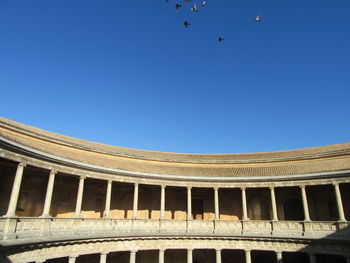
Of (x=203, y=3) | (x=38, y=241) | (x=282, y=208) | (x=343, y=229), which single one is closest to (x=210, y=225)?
(x=282, y=208)

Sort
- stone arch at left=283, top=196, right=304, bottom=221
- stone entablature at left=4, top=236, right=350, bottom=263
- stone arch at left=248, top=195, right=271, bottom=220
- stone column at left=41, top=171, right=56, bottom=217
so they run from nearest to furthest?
stone entablature at left=4, top=236, right=350, bottom=263 → stone column at left=41, top=171, right=56, bottom=217 → stone arch at left=283, top=196, right=304, bottom=221 → stone arch at left=248, top=195, right=271, bottom=220

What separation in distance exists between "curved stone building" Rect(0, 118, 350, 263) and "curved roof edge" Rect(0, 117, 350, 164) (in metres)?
0.13

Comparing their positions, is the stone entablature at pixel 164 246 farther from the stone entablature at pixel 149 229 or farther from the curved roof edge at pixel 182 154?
the curved roof edge at pixel 182 154

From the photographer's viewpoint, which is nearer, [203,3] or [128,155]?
[203,3]

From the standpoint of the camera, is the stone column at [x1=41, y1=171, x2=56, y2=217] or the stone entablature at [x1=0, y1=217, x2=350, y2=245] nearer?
the stone entablature at [x1=0, y1=217, x2=350, y2=245]

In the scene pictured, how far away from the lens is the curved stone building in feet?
54.5

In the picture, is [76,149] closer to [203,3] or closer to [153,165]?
[153,165]

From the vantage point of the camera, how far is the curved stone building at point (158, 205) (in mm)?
16625

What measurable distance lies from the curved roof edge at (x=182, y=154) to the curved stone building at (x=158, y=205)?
13 cm

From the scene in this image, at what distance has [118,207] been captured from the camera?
24.8 m

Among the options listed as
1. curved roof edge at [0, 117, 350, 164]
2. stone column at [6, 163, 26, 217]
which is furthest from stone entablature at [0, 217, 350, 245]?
curved roof edge at [0, 117, 350, 164]

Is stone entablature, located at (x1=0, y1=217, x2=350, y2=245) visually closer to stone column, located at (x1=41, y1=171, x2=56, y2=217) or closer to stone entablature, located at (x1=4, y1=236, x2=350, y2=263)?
stone entablature, located at (x1=4, y1=236, x2=350, y2=263)

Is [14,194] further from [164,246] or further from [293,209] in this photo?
[293,209]

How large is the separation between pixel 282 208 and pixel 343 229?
629 cm
